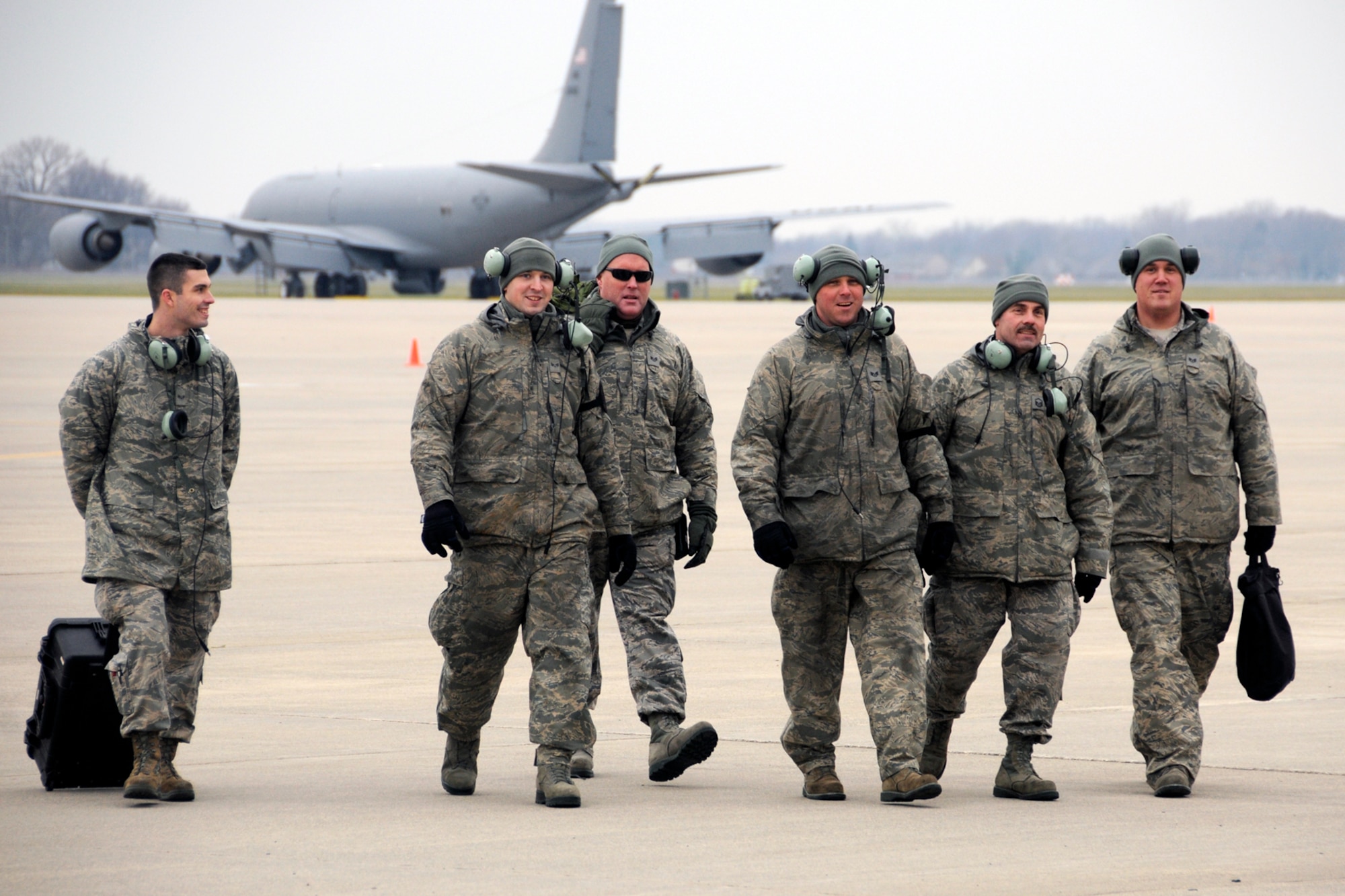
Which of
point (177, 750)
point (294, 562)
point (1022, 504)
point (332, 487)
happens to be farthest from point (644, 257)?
point (332, 487)

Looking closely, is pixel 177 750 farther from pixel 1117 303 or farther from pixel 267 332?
pixel 1117 303

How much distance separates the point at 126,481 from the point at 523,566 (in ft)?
5.00

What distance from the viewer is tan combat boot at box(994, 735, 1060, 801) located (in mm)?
6707

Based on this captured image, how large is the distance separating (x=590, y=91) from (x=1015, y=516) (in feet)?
207

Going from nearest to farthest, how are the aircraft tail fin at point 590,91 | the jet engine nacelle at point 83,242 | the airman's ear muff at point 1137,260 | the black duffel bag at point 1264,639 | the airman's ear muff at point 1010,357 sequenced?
the airman's ear muff at point 1010,357 → the black duffel bag at point 1264,639 → the airman's ear muff at point 1137,260 → the jet engine nacelle at point 83,242 → the aircraft tail fin at point 590,91

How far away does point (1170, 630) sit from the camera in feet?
23.6

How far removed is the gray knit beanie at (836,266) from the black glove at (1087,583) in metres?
1.44

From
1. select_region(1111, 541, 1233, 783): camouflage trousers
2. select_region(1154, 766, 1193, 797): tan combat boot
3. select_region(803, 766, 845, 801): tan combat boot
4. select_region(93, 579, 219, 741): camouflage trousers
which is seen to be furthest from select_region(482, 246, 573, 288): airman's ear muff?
select_region(1154, 766, 1193, 797): tan combat boot

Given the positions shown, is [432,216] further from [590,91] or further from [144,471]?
[144,471]

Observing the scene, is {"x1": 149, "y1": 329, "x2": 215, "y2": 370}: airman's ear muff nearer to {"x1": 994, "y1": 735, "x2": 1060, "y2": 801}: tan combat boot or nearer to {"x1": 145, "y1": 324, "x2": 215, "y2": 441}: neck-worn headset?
{"x1": 145, "y1": 324, "x2": 215, "y2": 441}: neck-worn headset

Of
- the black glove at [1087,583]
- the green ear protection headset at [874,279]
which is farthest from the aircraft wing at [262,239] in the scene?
the black glove at [1087,583]

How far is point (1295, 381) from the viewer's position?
98.5 ft

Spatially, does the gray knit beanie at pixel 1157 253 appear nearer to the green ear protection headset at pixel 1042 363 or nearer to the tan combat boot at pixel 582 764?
the green ear protection headset at pixel 1042 363

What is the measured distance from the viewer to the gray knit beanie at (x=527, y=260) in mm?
6934
